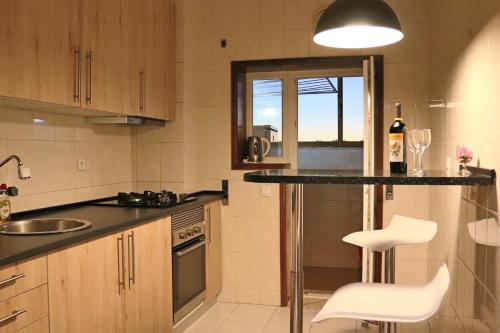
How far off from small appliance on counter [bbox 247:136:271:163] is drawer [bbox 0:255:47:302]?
235 cm

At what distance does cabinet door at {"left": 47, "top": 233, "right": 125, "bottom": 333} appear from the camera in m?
1.96

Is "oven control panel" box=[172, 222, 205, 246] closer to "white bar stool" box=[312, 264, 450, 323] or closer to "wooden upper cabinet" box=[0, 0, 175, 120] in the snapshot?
"wooden upper cabinet" box=[0, 0, 175, 120]

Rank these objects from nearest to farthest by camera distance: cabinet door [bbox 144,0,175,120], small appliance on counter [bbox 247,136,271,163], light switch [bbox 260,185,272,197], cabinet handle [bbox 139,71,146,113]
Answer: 1. cabinet handle [bbox 139,71,146,113]
2. cabinet door [bbox 144,0,175,120]
3. light switch [bbox 260,185,272,197]
4. small appliance on counter [bbox 247,136,271,163]

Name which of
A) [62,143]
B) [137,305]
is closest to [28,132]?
[62,143]

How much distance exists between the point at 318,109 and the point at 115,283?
305 cm

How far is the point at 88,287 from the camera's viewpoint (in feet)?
7.13

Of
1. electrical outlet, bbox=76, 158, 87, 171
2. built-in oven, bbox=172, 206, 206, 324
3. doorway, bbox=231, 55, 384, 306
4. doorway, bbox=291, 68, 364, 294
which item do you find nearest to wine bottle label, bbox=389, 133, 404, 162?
doorway, bbox=231, 55, 384, 306

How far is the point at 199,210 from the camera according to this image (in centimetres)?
349

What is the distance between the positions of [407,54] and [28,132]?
2.79 metres

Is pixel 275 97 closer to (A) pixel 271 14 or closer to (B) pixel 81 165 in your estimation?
(A) pixel 271 14

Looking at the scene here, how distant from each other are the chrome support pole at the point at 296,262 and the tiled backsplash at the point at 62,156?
5.39 feet

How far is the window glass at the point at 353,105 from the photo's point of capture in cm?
475

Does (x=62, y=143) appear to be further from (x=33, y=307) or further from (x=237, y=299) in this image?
(x=237, y=299)

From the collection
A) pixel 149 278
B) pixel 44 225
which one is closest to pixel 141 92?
pixel 44 225
